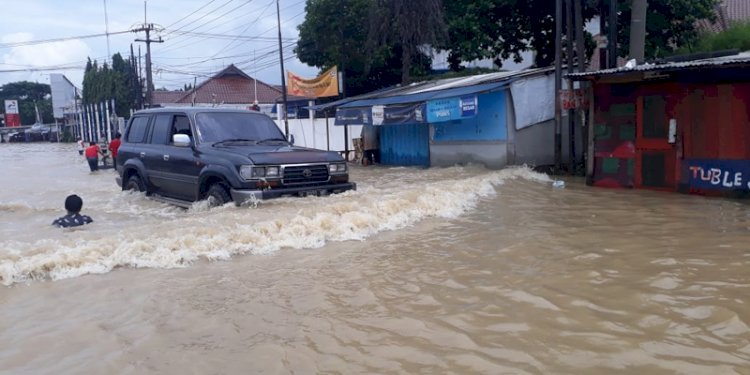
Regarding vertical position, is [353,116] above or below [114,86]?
below

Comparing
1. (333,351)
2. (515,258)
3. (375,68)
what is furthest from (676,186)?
(375,68)

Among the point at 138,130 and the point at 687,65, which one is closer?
the point at 687,65

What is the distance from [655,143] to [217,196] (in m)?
8.06

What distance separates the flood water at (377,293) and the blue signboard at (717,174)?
64.1 inches

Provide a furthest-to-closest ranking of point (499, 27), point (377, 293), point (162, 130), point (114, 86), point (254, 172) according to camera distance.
A: point (114, 86), point (499, 27), point (162, 130), point (254, 172), point (377, 293)

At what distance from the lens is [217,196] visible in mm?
8750

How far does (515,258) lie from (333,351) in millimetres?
2935

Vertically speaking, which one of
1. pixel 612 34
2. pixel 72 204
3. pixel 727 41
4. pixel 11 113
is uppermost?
pixel 11 113

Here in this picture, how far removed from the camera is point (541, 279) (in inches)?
222

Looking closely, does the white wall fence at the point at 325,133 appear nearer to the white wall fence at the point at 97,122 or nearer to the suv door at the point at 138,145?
the suv door at the point at 138,145

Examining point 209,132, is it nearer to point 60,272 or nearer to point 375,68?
Result: point 60,272

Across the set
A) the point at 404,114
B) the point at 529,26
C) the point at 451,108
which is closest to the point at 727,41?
the point at 529,26

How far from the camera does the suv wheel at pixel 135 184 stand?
10891 millimetres

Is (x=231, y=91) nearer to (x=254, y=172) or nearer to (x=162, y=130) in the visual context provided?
(x=162, y=130)
